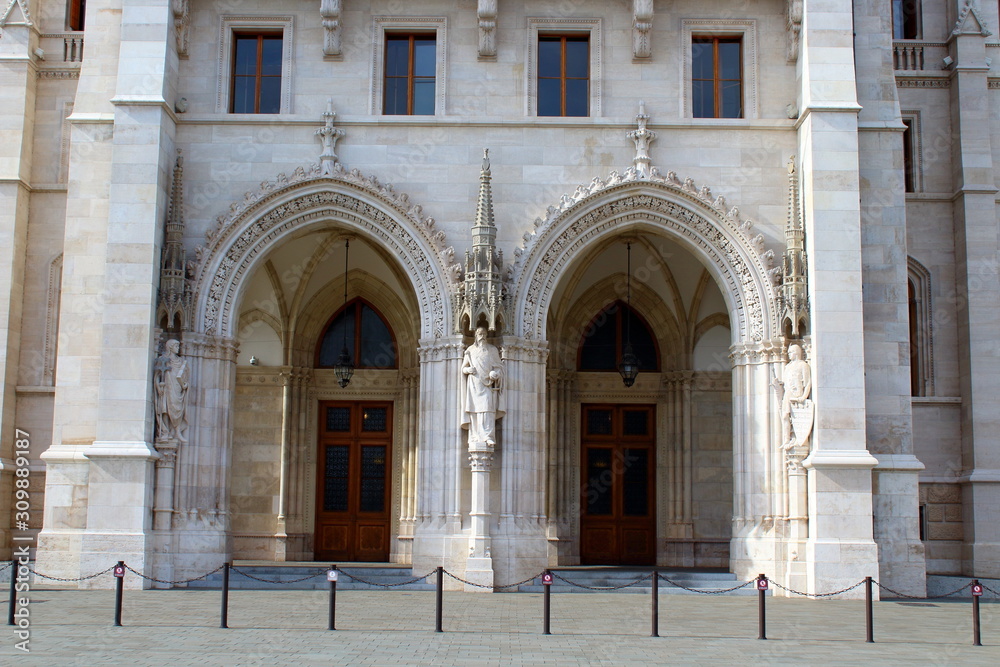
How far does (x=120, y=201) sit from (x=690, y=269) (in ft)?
38.8

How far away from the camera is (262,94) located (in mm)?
21984

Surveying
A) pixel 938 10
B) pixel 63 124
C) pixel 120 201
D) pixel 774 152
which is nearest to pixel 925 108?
pixel 938 10

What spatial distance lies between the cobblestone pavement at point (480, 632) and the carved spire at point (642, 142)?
25.3ft

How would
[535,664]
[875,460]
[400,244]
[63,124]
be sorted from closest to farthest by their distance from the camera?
[535,664] < [875,460] < [400,244] < [63,124]

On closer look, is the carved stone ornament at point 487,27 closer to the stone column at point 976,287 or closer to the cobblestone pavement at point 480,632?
the cobblestone pavement at point 480,632

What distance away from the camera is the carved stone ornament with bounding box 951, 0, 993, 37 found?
24.5 m

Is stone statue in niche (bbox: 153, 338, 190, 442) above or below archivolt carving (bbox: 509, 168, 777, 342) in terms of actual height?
below

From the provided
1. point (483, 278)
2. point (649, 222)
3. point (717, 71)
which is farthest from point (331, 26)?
point (717, 71)

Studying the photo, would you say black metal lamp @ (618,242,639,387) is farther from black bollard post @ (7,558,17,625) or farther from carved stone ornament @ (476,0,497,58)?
black bollard post @ (7,558,17,625)

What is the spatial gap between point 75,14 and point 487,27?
9695 millimetres

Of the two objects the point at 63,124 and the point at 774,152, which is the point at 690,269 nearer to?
the point at 774,152

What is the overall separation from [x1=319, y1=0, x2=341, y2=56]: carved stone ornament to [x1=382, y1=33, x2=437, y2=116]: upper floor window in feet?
3.27

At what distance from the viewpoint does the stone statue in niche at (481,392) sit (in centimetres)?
2014

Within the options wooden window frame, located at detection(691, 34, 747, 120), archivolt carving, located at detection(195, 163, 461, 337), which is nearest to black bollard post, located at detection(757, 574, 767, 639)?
archivolt carving, located at detection(195, 163, 461, 337)
